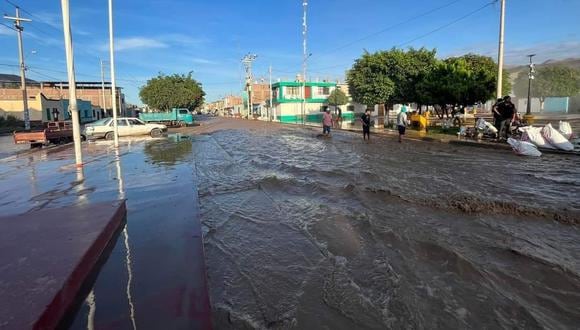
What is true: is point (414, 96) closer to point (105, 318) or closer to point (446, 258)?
point (446, 258)

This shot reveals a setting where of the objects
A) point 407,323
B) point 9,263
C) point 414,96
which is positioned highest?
point 414,96

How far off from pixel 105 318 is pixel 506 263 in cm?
434

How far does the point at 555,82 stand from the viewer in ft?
215

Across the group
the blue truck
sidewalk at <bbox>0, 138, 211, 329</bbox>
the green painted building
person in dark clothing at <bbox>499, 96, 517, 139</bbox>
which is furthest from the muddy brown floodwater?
the green painted building

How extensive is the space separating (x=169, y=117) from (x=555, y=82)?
6086 centimetres

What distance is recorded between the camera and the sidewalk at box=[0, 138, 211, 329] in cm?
353

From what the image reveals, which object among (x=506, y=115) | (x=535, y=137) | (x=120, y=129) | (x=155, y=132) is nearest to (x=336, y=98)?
(x=155, y=132)

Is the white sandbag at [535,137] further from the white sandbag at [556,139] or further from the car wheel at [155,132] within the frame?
the car wheel at [155,132]

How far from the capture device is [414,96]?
112 feet

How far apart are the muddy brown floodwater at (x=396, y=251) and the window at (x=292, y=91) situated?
63.0m

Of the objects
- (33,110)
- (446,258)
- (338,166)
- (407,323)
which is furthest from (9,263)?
(33,110)

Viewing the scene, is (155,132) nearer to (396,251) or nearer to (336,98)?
(396,251)

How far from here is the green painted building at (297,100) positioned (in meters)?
70.5

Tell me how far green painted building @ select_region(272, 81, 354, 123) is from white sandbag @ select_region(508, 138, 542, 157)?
5244 cm
